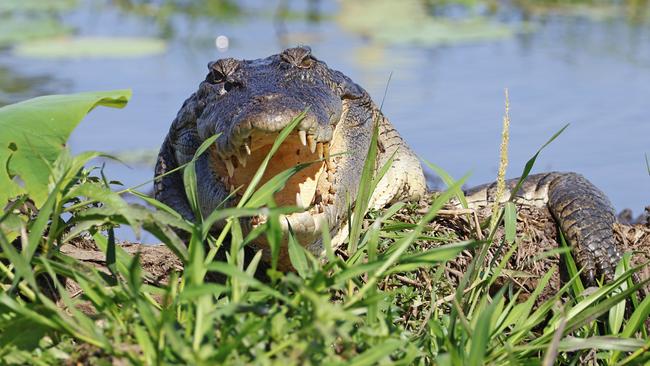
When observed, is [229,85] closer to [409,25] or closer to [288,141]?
[288,141]

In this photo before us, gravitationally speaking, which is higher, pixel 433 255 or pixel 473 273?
pixel 433 255

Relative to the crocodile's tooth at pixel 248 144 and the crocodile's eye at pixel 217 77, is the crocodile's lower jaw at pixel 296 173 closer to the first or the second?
the crocodile's tooth at pixel 248 144

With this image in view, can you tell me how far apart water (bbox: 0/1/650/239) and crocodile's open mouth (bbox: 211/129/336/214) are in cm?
337

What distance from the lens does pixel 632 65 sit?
1033 centimetres

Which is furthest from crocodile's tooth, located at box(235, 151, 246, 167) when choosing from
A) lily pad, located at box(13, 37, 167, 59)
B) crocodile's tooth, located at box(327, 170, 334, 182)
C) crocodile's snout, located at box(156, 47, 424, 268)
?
lily pad, located at box(13, 37, 167, 59)

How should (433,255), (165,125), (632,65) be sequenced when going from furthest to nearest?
(632,65)
(165,125)
(433,255)

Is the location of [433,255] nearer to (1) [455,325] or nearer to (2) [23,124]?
(1) [455,325]

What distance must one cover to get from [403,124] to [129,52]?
360 cm

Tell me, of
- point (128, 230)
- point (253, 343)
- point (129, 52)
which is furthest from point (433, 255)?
point (129, 52)

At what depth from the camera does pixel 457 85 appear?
939 cm

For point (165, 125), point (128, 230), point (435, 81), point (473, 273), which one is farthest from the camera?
point (435, 81)

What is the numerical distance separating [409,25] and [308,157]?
9.15 m

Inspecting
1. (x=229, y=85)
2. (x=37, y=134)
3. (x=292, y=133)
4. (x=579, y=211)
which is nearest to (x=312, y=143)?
(x=292, y=133)

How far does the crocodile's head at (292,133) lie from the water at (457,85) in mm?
2953
